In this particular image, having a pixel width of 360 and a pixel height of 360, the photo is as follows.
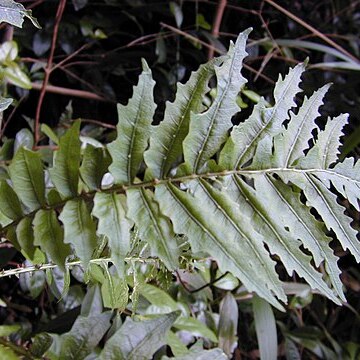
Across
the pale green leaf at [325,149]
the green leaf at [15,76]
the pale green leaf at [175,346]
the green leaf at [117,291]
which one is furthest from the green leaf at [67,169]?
the green leaf at [15,76]

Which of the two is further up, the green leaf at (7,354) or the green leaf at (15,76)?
the green leaf at (15,76)

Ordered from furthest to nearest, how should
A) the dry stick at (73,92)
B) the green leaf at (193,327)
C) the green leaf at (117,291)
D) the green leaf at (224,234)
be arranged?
the dry stick at (73,92)
the green leaf at (193,327)
the green leaf at (117,291)
the green leaf at (224,234)

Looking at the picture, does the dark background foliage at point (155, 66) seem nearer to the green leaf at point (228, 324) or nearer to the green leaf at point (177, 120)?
the green leaf at point (228, 324)

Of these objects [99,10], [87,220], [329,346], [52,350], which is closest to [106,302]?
[52,350]

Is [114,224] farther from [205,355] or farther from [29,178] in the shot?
[205,355]

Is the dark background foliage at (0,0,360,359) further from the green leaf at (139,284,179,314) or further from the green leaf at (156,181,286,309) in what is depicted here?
the green leaf at (156,181,286,309)

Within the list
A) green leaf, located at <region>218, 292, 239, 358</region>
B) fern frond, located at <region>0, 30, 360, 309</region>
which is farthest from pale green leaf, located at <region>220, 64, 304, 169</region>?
green leaf, located at <region>218, 292, 239, 358</region>

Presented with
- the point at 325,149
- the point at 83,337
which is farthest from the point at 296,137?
the point at 83,337
